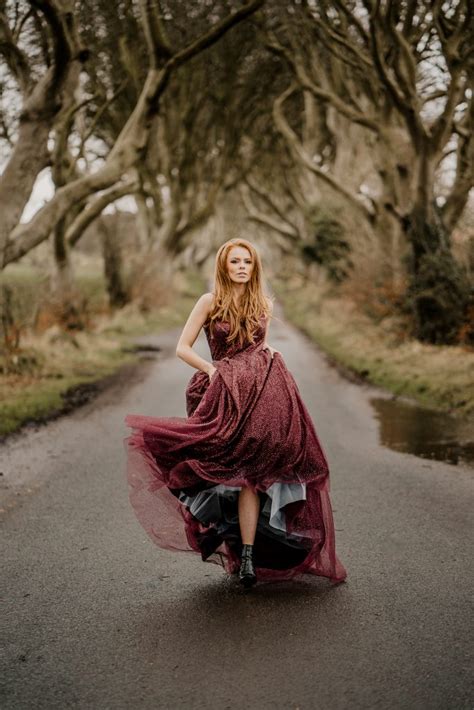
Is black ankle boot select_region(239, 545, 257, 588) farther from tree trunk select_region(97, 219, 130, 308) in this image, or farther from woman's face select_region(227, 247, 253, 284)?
tree trunk select_region(97, 219, 130, 308)

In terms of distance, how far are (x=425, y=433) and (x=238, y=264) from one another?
5475mm

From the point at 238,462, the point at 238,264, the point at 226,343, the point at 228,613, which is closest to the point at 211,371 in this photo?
the point at 226,343

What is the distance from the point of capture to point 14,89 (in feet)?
51.4

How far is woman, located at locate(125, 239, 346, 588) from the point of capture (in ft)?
15.1

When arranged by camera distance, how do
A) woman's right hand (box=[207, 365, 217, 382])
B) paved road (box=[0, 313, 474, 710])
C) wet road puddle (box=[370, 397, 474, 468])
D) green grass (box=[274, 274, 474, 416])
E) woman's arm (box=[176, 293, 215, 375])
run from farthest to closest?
green grass (box=[274, 274, 474, 416]) < wet road puddle (box=[370, 397, 474, 468]) < woman's arm (box=[176, 293, 215, 375]) < woman's right hand (box=[207, 365, 217, 382]) < paved road (box=[0, 313, 474, 710])

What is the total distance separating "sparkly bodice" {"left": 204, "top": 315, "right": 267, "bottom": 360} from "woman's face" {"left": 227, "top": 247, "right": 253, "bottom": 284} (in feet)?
0.92

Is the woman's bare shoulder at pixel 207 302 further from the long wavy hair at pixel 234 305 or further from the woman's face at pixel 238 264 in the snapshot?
the woman's face at pixel 238 264

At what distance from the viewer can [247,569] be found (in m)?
4.60

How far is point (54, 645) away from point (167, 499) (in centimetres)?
116

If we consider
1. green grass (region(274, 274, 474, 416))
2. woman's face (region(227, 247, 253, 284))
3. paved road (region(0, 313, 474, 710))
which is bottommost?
green grass (region(274, 274, 474, 416))

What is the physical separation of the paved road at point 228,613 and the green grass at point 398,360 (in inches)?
180

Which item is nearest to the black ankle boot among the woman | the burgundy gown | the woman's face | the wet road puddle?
the woman

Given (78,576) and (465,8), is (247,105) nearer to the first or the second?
(465,8)

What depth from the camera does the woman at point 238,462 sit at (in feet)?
15.1
